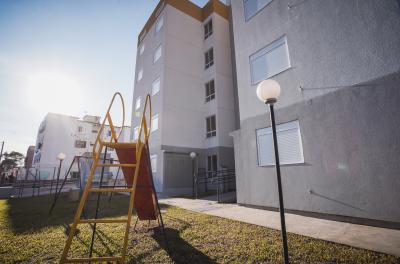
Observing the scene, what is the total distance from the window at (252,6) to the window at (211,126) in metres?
9.27

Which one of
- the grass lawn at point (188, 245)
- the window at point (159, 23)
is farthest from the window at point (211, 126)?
the grass lawn at point (188, 245)

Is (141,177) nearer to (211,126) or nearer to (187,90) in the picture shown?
(211,126)

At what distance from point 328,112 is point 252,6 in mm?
6719

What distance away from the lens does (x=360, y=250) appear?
353cm

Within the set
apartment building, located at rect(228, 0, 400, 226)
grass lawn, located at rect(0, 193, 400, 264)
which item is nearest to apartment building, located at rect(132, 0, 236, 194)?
apartment building, located at rect(228, 0, 400, 226)

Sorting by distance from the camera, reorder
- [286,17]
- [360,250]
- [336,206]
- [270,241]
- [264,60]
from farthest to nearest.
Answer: [264,60]
[286,17]
[336,206]
[270,241]
[360,250]

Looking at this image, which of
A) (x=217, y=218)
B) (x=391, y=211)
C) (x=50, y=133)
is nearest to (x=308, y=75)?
(x=391, y=211)

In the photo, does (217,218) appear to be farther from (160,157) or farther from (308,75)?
(160,157)

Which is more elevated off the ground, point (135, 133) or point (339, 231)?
point (135, 133)

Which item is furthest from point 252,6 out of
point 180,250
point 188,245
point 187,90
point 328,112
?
point 180,250

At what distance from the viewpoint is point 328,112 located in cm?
611

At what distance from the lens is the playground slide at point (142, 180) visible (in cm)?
448

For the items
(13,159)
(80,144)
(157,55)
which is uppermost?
(157,55)

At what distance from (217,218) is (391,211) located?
4.44 metres
